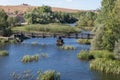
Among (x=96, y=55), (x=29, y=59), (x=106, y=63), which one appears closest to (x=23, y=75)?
(x=106, y=63)

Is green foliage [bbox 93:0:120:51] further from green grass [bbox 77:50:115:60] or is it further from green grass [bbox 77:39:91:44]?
green grass [bbox 77:39:91:44]

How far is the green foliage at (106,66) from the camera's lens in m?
54.4

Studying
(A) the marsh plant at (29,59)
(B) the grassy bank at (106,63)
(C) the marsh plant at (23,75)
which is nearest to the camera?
(C) the marsh plant at (23,75)

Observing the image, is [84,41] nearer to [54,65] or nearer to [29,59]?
[29,59]

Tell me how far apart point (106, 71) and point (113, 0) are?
118ft

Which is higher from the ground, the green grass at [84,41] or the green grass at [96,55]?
the green grass at [96,55]

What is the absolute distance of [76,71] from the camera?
5666 centimetres

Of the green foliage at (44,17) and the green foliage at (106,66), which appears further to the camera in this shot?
the green foliage at (44,17)

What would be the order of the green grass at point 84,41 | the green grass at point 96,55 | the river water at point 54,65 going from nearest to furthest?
the river water at point 54,65, the green grass at point 96,55, the green grass at point 84,41

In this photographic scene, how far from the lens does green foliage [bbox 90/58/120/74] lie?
54.4 metres

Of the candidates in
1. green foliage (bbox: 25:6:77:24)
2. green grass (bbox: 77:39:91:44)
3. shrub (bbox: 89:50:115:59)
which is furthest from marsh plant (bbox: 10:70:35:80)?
green foliage (bbox: 25:6:77:24)

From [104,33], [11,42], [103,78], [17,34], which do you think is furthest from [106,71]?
[17,34]

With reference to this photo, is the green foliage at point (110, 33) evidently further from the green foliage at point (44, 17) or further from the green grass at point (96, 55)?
the green foliage at point (44, 17)

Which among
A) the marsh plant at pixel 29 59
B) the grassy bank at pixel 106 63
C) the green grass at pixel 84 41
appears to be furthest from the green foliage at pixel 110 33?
the green grass at pixel 84 41
